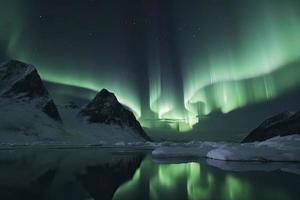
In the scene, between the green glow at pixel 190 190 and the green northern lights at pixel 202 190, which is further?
the green glow at pixel 190 190

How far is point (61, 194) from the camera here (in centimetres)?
1384

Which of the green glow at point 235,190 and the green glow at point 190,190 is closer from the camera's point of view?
the green glow at point 235,190

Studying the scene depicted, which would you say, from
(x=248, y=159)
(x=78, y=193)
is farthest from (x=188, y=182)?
(x=248, y=159)

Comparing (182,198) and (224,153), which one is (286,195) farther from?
(224,153)

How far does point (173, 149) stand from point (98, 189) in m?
35.5

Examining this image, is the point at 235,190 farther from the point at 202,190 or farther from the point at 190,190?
the point at 190,190

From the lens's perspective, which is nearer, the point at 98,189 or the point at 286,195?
the point at 286,195

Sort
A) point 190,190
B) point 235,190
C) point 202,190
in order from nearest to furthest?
1. point 235,190
2. point 202,190
3. point 190,190

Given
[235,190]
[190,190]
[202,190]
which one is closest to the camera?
[235,190]

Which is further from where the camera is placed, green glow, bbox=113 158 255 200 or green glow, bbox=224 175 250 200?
green glow, bbox=113 158 255 200

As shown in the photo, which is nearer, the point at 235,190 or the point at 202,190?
the point at 235,190

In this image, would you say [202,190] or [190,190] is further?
[190,190]

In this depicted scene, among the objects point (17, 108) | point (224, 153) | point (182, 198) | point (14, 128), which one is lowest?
point (182, 198)

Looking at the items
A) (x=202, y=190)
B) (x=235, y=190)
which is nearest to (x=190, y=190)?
(x=202, y=190)
